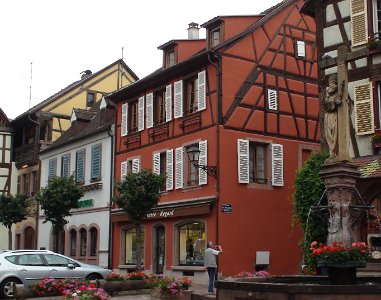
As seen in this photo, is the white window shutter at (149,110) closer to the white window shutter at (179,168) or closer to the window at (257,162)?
the white window shutter at (179,168)

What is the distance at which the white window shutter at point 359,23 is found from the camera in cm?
1895

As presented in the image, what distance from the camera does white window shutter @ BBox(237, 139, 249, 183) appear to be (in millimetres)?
24672

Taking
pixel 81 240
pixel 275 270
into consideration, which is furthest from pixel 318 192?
pixel 81 240

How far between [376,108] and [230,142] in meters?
7.27

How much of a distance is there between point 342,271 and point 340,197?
90.4 inches

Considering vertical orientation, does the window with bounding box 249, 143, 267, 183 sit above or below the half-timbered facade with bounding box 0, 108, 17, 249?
below

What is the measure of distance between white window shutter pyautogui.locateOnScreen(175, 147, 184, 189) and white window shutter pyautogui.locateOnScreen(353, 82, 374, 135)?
9.16 meters

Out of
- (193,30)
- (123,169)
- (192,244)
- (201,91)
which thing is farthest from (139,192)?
(193,30)

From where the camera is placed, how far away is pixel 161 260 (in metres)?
27.4

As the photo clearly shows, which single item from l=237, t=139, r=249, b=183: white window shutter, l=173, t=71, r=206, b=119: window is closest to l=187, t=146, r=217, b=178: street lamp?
l=237, t=139, r=249, b=183: white window shutter

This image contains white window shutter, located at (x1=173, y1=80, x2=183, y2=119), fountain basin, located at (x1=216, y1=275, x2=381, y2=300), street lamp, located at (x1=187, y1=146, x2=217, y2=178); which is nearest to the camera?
fountain basin, located at (x1=216, y1=275, x2=381, y2=300)

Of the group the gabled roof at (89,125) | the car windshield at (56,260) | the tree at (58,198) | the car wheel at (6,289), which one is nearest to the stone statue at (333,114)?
the car windshield at (56,260)

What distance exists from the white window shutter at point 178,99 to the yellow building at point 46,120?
533 inches

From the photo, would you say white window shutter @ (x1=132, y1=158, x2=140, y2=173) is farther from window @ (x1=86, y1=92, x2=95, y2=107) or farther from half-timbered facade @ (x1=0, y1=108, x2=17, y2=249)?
half-timbered facade @ (x1=0, y1=108, x2=17, y2=249)
